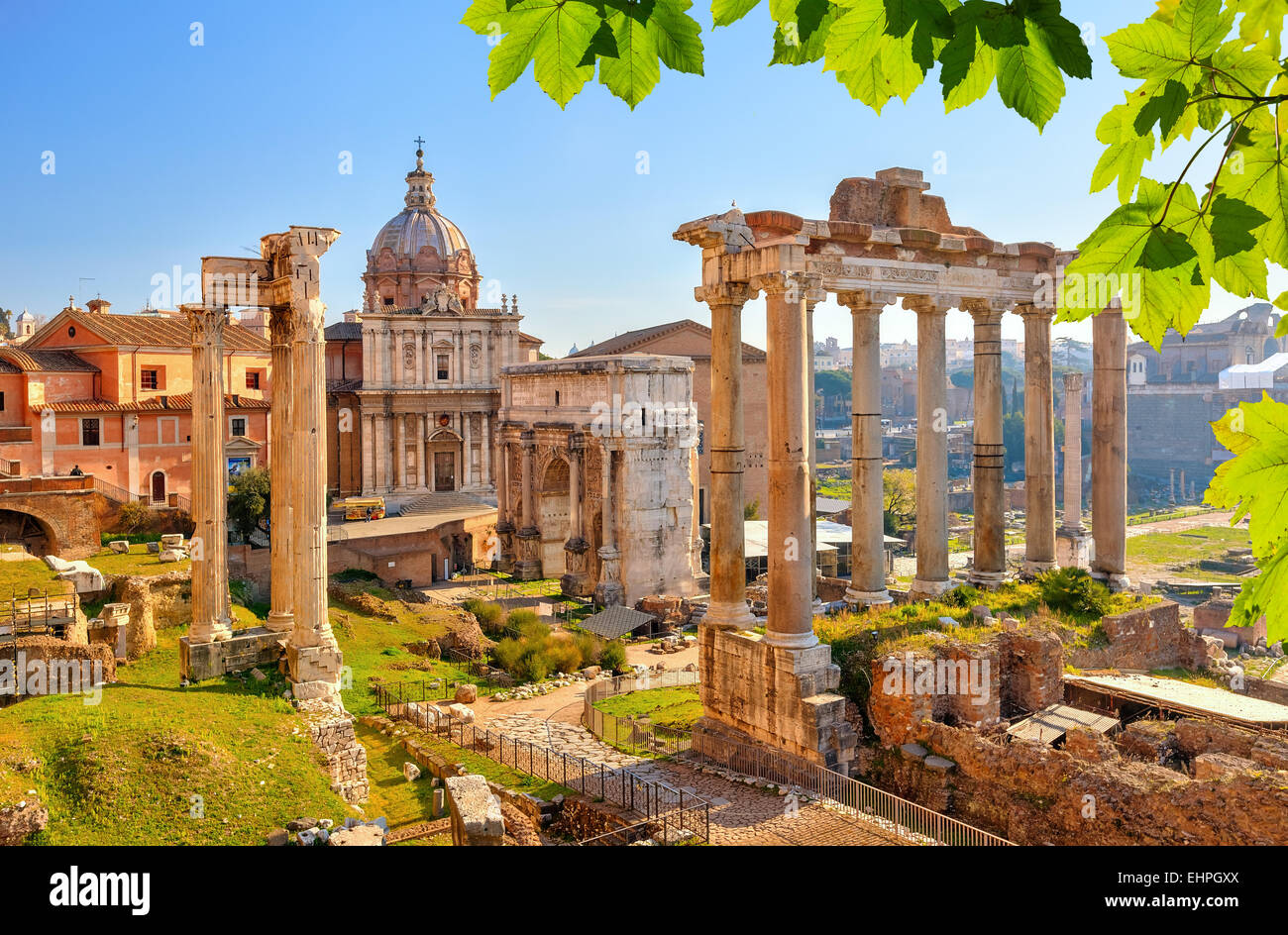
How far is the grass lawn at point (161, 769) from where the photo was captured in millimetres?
10969

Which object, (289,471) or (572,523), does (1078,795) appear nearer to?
(289,471)

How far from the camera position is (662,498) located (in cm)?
3566

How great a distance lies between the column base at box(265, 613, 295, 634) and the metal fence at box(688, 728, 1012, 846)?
272 inches

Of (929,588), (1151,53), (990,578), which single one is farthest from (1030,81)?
(990,578)

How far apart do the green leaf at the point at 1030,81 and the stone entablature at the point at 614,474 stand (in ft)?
106

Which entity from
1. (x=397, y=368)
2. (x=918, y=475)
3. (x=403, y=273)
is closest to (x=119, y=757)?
(x=918, y=475)

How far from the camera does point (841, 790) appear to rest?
12.3 metres

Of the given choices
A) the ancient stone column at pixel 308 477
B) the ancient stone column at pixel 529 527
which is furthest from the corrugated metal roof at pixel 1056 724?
the ancient stone column at pixel 529 527

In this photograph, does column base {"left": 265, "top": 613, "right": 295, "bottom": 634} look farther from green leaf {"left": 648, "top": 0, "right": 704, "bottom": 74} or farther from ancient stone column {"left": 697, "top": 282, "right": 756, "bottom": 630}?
green leaf {"left": 648, "top": 0, "right": 704, "bottom": 74}

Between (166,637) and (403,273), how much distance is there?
33744mm

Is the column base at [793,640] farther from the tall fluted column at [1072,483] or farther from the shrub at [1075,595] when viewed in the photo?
the tall fluted column at [1072,483]

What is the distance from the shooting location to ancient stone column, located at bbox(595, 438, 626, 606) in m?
34.2

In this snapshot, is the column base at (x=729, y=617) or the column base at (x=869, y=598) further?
the column base at (x=869, y=598)

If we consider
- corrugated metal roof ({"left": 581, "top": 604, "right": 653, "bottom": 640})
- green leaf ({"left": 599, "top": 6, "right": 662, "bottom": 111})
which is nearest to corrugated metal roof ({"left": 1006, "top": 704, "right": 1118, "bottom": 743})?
green leaf ({"left": 599, "top": 6, "right": 662, "bottom": 111})
